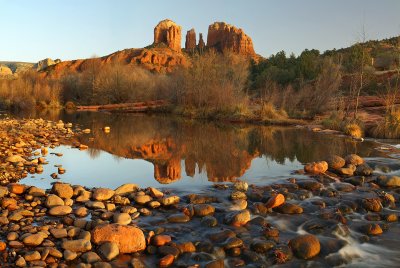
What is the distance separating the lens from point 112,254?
4.57 m

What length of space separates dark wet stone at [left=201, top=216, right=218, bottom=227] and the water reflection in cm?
278

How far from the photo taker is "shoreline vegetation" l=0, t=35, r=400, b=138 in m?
22.5

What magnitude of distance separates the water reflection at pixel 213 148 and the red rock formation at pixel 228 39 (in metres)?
98.8

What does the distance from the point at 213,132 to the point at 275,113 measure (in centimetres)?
694

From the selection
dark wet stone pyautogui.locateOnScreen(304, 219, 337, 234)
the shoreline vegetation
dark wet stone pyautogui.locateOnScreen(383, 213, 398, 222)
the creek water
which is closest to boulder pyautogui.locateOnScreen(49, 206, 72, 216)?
the creek water

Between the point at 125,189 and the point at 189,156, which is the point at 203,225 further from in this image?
the point at 189,156

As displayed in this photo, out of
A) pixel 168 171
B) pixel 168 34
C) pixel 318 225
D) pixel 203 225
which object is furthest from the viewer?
pixel 168 34

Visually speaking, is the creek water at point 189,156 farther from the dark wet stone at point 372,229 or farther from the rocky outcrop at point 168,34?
the rocky outcrop at point 168,34

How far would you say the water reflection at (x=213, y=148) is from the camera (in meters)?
10.2

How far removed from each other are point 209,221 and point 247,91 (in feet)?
86.9

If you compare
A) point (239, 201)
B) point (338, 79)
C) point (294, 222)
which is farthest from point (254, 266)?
point (338, 79)

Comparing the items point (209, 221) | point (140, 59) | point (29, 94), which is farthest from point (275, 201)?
point (140, 59)

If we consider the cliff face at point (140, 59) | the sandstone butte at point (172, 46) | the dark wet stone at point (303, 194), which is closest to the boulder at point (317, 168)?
the dark wet stone at point (303, 194)

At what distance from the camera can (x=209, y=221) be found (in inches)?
229
